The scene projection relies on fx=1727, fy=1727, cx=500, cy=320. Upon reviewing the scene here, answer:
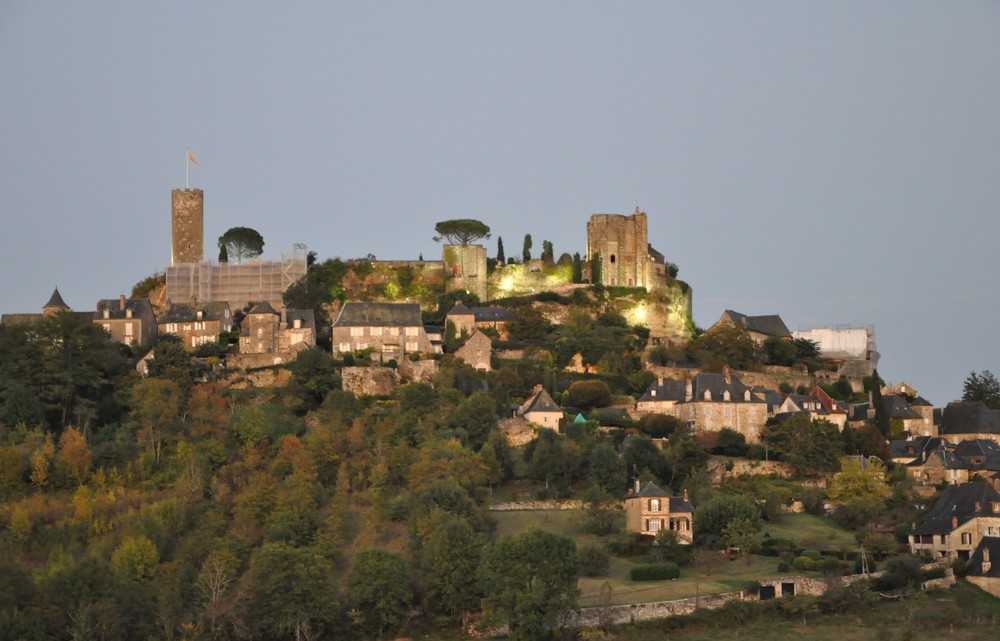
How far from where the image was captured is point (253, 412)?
225 feet

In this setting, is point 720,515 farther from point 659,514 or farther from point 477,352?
point 477,352

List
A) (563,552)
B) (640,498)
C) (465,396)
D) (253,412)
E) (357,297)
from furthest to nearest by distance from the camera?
(357,297) → (465,396) → (253,412) → (640,498) → (563,552)

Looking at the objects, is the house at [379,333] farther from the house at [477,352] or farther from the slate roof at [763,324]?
the slate roof at [763,324]

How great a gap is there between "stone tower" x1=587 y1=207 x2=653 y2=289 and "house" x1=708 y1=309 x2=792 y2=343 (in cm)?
539

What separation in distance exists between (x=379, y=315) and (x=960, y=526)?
29.8m

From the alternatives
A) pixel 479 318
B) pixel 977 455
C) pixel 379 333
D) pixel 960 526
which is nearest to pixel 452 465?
pixel 379 333

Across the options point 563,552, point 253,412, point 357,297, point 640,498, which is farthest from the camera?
point 357,297

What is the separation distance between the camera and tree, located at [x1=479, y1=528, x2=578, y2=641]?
5375 centimetres

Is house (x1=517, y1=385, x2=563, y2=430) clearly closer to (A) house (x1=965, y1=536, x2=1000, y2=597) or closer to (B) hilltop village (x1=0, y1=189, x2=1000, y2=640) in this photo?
(B) hilltop village (x1=0, y1=189, x2=1000, y2=640)

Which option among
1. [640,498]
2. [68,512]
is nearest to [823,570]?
[640,498]

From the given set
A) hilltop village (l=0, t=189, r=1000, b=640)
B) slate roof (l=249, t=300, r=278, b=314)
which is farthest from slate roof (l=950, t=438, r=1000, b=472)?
slate roof (l=249, t=300, r=278, b=314)

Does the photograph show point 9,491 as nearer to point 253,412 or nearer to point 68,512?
point 68,512

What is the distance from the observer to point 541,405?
72.0m

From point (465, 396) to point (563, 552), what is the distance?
61.7ft
